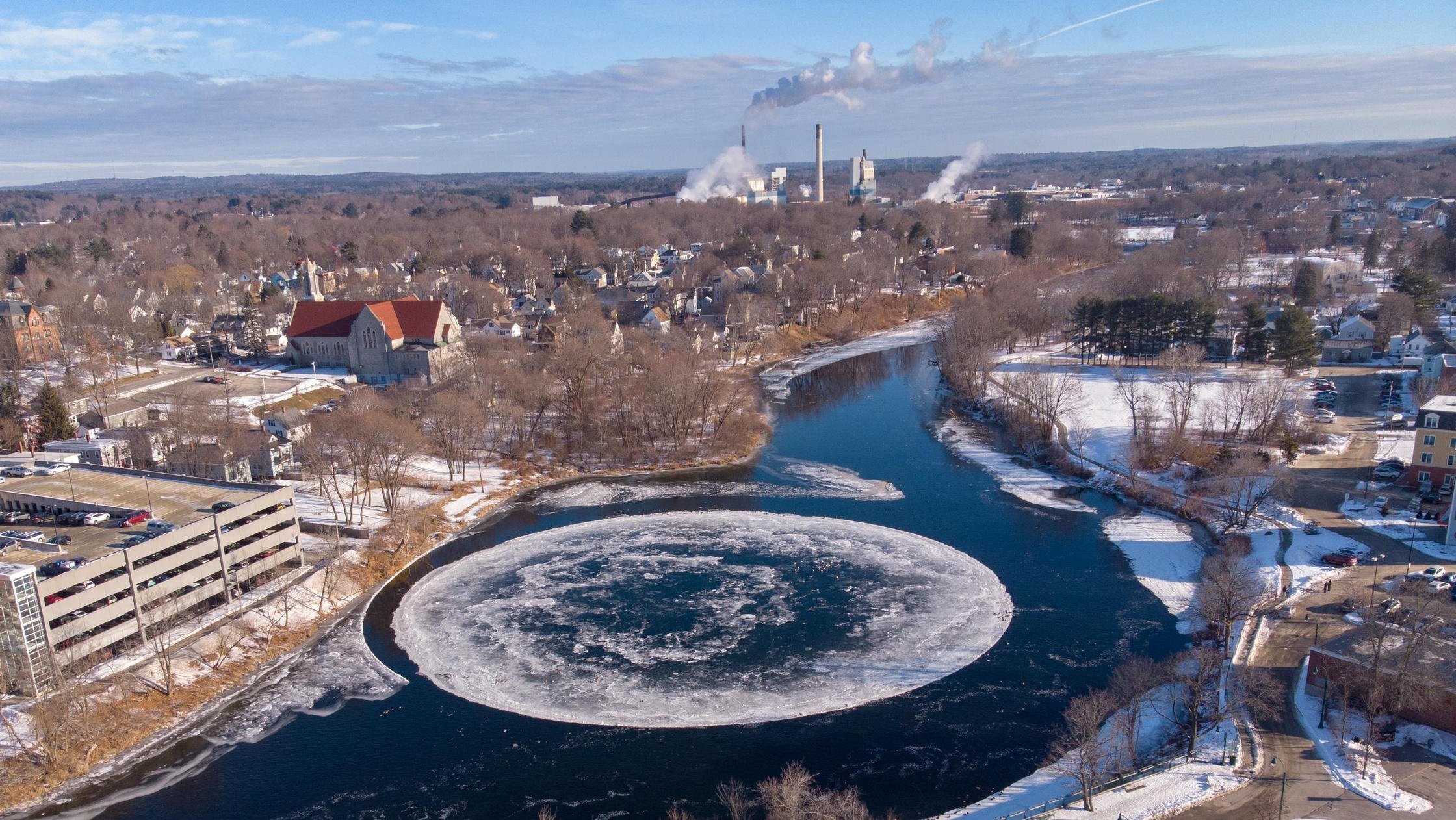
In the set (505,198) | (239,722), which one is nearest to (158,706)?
(239,722)

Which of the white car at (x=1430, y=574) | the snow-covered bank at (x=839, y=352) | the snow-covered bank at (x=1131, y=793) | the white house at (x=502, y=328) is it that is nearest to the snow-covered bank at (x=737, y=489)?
the snow-covered bank at (x=839, y=352)

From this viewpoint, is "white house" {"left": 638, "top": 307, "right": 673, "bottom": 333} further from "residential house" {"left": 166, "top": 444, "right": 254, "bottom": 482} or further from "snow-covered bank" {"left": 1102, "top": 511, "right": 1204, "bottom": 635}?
"snow-covered bank" {"left": 1102, "top": 511, "right": 1204, "bottom": 635}

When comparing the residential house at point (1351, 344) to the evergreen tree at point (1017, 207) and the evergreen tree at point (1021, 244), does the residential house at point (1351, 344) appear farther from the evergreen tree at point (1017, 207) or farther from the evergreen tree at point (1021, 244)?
the evergreen tree at point (1017, 207)

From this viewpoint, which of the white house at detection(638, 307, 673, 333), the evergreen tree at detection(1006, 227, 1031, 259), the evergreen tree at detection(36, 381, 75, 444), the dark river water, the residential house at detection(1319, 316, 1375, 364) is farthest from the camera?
the evergreen tree at detection(1006, 227, 1031, 259)

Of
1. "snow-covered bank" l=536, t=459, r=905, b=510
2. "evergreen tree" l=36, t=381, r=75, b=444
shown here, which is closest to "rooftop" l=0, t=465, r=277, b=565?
"evergreen tree" l=36, t=381, r=75, b=444

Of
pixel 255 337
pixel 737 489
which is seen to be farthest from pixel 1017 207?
pixel 737 489

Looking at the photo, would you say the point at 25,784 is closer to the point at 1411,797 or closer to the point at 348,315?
the point at 1411,797

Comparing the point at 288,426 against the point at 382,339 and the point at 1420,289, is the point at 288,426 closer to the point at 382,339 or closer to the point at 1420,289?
the point at 382,339

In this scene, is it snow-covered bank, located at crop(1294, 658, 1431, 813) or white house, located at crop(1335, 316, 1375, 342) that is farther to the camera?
white house, located at crop(1335, 316, 1375, 342)
